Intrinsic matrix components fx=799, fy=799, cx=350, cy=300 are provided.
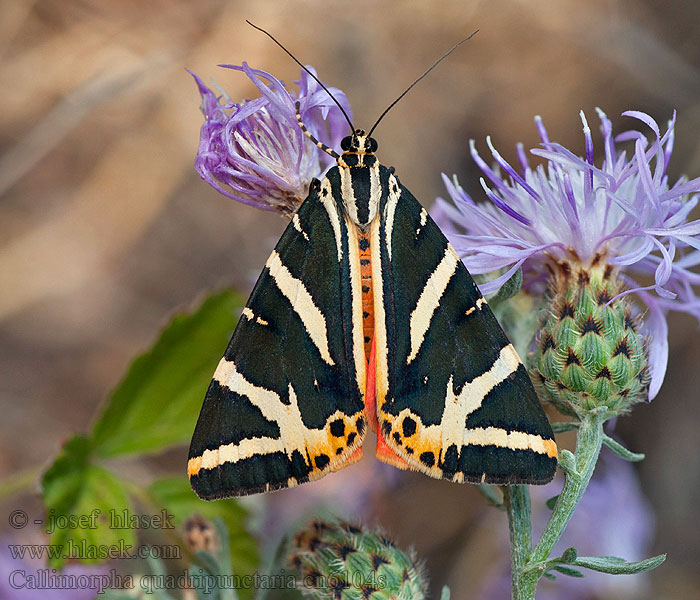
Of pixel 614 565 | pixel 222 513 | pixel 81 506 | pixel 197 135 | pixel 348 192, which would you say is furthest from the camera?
pixel 197 135

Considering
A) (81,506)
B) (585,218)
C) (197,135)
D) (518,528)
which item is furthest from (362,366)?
(197,135)

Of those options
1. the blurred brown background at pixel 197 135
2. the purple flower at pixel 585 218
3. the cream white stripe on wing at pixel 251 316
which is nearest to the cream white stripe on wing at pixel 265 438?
the cream white stripe on wing at pixel 251 316

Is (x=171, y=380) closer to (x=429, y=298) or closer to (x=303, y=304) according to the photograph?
(x=303, y=304)

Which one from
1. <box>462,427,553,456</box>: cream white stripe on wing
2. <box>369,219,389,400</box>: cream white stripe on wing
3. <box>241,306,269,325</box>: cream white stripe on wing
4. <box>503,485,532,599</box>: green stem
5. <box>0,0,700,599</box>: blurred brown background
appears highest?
<box>0,0,700,599</box>: blurred brown background

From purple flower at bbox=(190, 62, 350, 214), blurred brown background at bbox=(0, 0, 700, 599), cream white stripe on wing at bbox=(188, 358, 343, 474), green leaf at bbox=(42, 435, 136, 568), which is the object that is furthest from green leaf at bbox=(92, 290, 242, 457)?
blurred brown background at bbox=(0, 0, 700, 599)

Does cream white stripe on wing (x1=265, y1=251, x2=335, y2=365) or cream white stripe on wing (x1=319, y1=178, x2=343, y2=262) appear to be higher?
cream white stripe on wing (x1=319, y1=178, x2=343, y2=262)

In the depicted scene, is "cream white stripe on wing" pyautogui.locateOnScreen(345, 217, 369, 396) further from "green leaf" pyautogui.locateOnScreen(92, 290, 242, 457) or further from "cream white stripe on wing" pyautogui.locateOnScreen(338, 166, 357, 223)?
"green leaf" pyautogui.locateOnScreen(92, 290, 242, 457)
